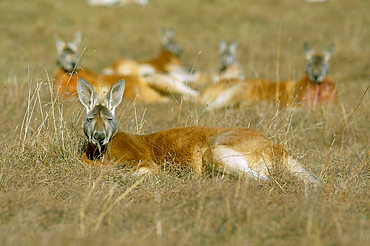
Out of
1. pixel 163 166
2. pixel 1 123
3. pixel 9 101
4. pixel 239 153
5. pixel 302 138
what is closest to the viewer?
pixel 239 153

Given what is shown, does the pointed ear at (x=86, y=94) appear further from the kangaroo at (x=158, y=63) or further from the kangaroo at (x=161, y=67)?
the kangaroo at (x=158, y=63)

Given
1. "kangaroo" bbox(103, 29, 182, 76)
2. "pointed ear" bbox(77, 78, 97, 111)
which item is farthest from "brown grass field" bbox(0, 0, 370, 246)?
"kangaroo" bbox(103, 29, 182, 76)

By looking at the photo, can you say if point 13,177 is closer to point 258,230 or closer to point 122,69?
point 258,230

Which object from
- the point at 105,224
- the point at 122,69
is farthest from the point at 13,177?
the point at 122,69

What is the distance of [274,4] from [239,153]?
61.5 feet

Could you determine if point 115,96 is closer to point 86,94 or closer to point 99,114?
point 86,94

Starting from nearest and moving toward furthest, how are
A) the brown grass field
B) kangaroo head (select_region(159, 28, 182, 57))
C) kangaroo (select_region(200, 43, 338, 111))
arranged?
the brown grass field, kangaroo (select_region(200, 43, 338, 111)), kangaroo head (select_region(159, 28, 182, 57))

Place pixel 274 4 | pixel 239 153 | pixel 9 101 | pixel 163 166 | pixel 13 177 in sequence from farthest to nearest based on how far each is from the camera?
pixel 274 4
pixel 9 101
pixel 163 166
pixel 239 153
pixel 13 177

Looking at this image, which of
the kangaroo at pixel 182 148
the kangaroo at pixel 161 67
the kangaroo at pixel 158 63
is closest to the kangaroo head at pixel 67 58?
the kangaroo at pixel 161 67

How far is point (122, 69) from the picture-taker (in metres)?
13.6

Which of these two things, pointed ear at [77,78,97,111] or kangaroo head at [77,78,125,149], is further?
pointed ear at [77,78,97,111]

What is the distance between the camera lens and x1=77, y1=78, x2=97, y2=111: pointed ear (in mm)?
5414

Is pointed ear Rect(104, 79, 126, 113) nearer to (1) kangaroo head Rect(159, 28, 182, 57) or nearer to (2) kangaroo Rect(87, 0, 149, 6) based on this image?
(1) kangaroo head Rect(159, 28, 182, 57)

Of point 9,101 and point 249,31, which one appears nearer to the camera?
point 9,101
